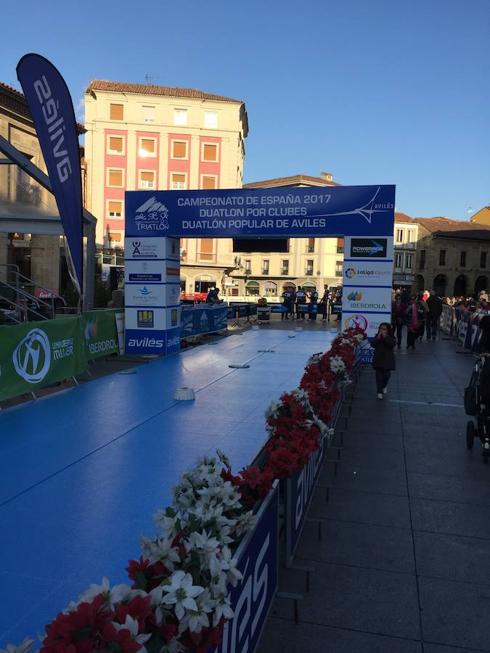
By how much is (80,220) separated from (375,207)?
7395 millimetres

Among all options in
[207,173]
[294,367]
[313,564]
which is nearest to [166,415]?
[313,564]

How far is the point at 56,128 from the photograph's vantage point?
38.6ft

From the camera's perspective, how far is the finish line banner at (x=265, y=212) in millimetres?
14273

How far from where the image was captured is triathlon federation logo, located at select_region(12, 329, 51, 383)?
9.16 meters

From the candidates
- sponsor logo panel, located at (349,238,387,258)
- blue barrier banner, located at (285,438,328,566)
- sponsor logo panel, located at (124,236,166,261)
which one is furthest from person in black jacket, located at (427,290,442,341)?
blue barrier banner, located at (285,438,328,566)

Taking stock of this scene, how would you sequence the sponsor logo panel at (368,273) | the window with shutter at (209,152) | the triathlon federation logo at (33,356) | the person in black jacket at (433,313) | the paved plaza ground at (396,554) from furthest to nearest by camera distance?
the window with shutter at (209,152), the person in black jacket at (433,313), the sponsor logo panel at (368,273), the triathlon federation logo at (33,356), the paved plaza ground at (396,554)

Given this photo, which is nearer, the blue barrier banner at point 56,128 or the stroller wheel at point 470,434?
the stroller wheel at point 470,434

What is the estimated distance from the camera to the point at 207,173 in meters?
54.3

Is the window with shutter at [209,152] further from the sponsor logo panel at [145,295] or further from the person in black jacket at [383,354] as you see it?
the person in black jacket at [383,354]

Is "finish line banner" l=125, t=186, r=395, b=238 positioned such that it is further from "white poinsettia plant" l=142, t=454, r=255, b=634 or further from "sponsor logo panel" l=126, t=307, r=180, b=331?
"white poinsettia plant" l=142, t=454, r=255, b=634

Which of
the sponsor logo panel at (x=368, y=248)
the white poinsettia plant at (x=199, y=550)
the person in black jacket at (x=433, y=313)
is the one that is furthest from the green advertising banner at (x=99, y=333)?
the person in black jacket at (x=433, y=313)

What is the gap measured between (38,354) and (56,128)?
5.20 metres

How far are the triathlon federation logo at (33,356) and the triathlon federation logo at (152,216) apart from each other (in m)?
6.48

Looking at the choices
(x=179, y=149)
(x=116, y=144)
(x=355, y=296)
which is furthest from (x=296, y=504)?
(x=116, y=144)
